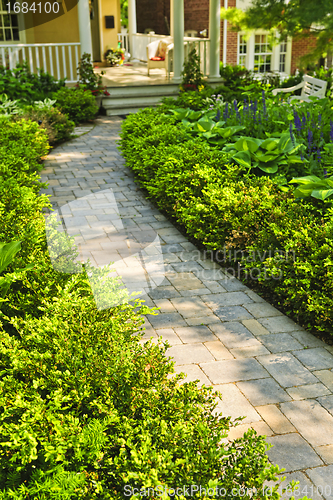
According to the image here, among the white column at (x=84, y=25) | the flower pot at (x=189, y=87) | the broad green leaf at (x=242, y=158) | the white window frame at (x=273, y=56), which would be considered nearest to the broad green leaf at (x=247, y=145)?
the broad green leaf at (x=242, y=158)

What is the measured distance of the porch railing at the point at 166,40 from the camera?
13.3 m

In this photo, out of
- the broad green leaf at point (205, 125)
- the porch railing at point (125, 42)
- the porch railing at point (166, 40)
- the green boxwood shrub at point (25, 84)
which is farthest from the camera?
the porch railing at point (125, 42)

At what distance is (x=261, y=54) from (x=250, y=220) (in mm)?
16813

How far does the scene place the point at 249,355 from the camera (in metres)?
3.25

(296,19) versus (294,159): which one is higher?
(296,19)

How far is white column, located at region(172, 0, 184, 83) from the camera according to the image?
12.2 meters

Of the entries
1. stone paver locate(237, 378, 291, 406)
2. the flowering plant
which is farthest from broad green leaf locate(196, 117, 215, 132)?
the flowering plant

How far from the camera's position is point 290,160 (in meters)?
5.03

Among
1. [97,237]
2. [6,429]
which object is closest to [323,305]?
[6,429]

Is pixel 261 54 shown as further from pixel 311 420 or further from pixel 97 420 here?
pixel 97 420

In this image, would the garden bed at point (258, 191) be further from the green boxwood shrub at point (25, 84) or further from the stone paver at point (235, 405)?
the green boxwood shrub at point (25, 84)

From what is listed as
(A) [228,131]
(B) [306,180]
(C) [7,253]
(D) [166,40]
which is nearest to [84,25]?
(D) [166,40]

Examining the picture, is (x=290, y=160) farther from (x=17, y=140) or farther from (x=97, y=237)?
(x=17, y=140)

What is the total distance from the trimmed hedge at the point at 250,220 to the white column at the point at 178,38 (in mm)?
6873
